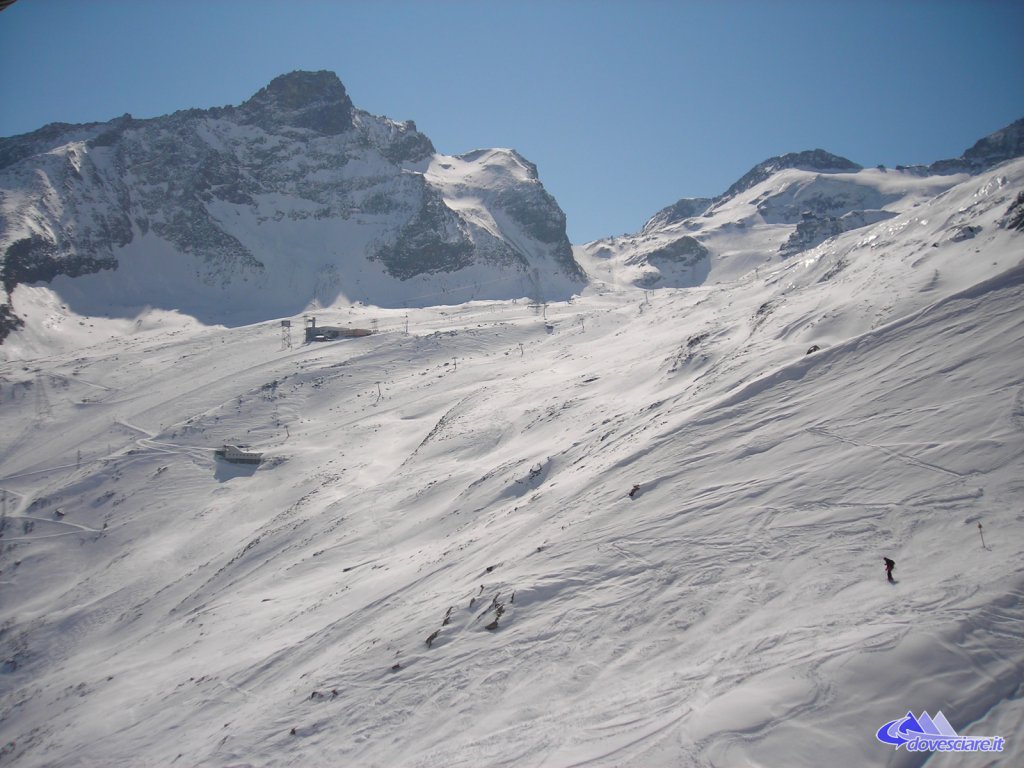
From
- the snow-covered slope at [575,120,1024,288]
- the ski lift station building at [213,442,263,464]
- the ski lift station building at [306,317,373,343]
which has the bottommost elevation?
the ski lift station building at [213,442,263,464]

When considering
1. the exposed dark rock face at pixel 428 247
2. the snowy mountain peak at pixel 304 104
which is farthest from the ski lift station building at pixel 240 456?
the snowy mountain peak at pixel 304 104

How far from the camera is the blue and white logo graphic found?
8703 millimetres

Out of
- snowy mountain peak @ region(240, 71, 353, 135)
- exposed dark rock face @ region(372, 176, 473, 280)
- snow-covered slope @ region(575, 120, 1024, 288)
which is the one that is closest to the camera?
exposed dark rock face @ region(372, 176, 473, 280)

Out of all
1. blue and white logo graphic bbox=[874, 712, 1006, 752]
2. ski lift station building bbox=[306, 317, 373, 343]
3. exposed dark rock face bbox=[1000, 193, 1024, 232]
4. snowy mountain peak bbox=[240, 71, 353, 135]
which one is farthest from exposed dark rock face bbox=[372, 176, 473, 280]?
blue and white logo graphic bbox=[874, 712, 1006, 752]

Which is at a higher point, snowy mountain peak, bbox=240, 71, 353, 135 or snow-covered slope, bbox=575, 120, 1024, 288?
snowy mountain peak, bbox=240, 71, 353, 135

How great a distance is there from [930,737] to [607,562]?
8.69 m

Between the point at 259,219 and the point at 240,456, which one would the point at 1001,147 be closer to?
the point at 259,219

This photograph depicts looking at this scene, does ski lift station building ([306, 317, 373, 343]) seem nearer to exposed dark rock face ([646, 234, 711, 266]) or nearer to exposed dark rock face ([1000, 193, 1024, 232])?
exposed dark rock face ([1000, 193, 1024, 232])

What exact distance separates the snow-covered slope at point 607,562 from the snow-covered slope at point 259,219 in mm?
64137

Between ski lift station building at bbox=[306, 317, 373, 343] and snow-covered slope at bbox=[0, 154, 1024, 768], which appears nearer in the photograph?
snow-covered slope at bbox=[0, 154, 1024, 768]

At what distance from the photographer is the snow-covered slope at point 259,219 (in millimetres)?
102750

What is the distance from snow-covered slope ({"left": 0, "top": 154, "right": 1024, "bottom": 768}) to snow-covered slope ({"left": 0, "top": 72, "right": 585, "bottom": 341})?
6414cm

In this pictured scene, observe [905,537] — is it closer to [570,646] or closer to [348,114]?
[570,646]

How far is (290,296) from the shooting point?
107125 mm
